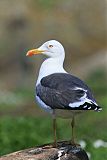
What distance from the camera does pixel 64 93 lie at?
32.5ft

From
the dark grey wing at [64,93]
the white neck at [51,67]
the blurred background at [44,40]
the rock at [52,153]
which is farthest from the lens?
the blurred background at [44,40]

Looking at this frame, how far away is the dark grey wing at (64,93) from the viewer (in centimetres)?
958

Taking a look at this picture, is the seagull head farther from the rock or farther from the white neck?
the rock

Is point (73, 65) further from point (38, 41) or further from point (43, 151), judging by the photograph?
point (43, 151)

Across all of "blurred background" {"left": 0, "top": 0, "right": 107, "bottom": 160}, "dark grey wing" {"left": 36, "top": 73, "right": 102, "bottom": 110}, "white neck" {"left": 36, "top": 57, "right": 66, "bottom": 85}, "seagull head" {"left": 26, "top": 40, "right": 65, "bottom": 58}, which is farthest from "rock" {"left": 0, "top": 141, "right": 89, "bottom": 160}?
"blurred background" {"left": 0, "top": 0, "right": 107, "bottom": 160}

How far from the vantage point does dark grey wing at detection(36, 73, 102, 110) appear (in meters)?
9.58

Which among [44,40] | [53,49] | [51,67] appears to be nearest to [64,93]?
[51,67]

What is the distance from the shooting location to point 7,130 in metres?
15.7

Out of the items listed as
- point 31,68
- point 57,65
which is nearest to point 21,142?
point 57,65

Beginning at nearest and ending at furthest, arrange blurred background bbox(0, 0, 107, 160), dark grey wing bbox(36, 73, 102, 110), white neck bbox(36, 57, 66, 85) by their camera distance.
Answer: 1. dark grey wing bbox(36, 73, 102, 110)
2. white neck bbox(36, 57, 66, 85)
3. blurred background bbox(0, 0, 107, 160)

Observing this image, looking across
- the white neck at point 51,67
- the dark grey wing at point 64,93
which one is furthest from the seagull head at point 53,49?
the dark grey wing at point 64,93

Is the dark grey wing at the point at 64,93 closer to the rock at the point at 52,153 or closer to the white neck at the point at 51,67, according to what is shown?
the white neck at the point at 51,67

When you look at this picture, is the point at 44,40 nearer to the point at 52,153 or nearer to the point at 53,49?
the point at 53,49

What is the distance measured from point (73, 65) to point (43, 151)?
29523mm
